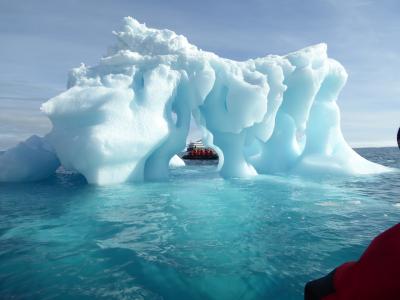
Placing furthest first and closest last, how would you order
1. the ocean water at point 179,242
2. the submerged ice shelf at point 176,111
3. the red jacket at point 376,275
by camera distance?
the submerged ice shelf at point 176,111 → the ocean water at point 179,242 → the red jacket at point 376,275

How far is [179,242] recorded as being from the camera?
5508 mm

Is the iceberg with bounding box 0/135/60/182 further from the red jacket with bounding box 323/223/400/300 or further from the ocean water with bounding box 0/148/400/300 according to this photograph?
the red jacket with bounding box 323/223/400/300

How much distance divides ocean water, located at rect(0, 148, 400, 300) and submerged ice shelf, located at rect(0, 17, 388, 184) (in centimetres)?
285

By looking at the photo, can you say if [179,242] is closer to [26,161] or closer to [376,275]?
[376,275]

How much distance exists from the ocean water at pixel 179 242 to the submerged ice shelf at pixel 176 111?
112 inches

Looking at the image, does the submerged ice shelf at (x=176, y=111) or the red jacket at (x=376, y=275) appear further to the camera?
the submerged ice shelf at (x=176, y=111)

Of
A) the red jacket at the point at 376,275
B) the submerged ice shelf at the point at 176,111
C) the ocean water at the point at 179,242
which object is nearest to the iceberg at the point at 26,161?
the submerged ice shelf at the point at 176,111

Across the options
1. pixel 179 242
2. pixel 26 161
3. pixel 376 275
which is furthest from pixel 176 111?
pixel 376 275

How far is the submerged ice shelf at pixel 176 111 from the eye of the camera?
480 inches

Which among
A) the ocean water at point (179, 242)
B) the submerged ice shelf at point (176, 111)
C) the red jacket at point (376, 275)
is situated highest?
the submerged ice shelf at point (176, 111)

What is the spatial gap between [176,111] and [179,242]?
1112 cm

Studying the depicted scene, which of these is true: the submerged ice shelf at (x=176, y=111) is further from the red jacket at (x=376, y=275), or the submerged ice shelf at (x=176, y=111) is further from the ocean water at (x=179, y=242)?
the red jacket at (x=376, y=275)

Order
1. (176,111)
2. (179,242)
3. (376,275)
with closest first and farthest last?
(376,275)
(179,242)
(176,111)

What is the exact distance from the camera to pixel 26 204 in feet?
30.2
